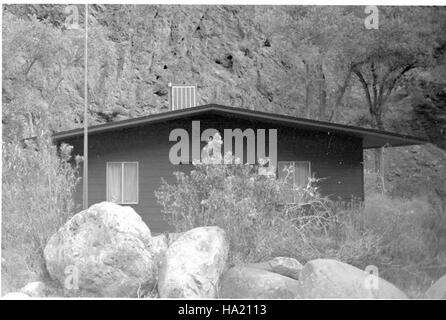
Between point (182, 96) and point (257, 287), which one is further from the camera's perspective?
point (182, 96)

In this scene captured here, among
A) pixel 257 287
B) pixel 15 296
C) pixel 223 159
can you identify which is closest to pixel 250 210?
pixel 223 159

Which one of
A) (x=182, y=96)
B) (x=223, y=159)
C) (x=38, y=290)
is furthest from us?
(x=182, y=96)

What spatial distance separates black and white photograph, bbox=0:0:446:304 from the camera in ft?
28.1

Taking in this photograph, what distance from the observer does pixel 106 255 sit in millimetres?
8383

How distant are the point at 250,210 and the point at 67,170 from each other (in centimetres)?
249

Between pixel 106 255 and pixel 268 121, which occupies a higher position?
pixel 268 121

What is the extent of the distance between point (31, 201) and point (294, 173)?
11.4 feet

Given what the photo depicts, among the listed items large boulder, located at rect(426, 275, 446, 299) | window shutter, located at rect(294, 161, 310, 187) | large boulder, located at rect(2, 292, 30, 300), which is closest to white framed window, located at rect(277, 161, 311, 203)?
window shutter, located at rect(294, 161, 310, 187)

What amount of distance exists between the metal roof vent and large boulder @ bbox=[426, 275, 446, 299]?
3927 mm

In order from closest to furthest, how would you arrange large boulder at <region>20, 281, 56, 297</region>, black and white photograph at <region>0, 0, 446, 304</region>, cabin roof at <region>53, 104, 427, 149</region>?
black and white photograph at <region>0, 0, 446, 304</region>
large boulder at <region>20, 281, 56, 297</region>
cabin roof at <region>53, 104, 427, 149</region>

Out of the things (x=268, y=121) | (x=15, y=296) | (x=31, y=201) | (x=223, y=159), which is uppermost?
(x=268, y=121)

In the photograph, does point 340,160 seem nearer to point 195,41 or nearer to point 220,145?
point 220,145

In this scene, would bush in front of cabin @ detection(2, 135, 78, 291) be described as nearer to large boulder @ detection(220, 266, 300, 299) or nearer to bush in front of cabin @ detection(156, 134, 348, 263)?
bush in front of cabin @ detection(156, 134, 348, 263)

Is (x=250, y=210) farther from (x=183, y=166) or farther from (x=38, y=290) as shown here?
(x=38, y=290)
